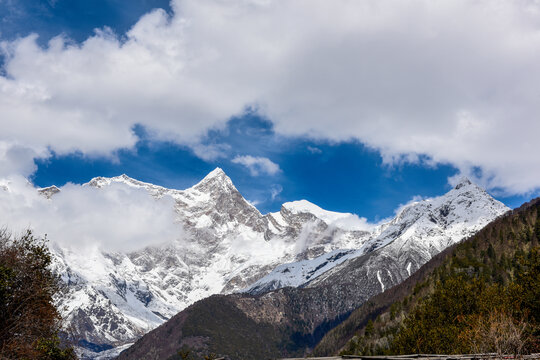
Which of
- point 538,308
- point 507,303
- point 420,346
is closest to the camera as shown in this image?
point 538,308

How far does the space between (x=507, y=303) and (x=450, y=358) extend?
34.9 metres

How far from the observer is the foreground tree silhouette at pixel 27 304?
4375 centimetres

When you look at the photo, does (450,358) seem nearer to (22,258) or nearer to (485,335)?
(485,335)

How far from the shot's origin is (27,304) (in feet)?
153

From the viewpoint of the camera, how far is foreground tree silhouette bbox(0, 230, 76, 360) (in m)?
43.8

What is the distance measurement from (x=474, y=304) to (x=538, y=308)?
16143mm

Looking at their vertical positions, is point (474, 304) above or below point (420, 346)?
above

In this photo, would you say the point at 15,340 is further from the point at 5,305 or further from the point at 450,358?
the point at 450,358

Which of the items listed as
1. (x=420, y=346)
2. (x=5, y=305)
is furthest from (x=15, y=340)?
(x=420, y=346)

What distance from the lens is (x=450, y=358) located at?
3475cm

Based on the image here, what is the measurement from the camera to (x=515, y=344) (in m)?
34.9

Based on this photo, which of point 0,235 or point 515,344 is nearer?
point 515,344

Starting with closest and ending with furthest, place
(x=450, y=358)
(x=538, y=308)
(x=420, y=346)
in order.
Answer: (x=450, y=358)
(x=538, y=308)
(x=420, y=346)

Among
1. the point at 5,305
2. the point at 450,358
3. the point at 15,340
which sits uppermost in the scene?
the point at 5,305
